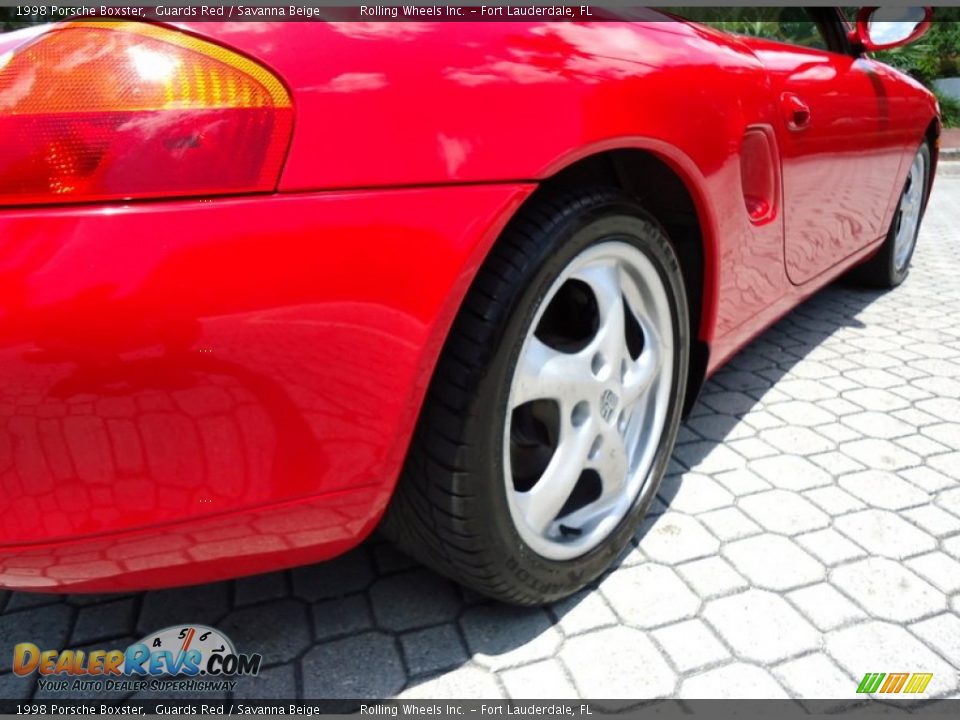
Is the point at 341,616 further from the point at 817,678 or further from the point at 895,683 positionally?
the point at 895,683

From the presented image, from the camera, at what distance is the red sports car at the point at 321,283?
97cm

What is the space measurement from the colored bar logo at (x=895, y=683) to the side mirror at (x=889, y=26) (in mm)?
2356

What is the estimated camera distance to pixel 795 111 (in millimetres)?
2090

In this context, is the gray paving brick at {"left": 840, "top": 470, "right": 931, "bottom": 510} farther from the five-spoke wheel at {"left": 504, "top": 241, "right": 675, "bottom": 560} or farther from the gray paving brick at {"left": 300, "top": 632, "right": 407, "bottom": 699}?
the gray paving brick at {"left": 300, "top": 632, "right": 407, "bottom": 699}

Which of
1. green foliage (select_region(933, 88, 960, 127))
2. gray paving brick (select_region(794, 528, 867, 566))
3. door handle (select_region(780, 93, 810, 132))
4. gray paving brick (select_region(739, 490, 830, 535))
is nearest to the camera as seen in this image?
gray paving brick (select_region(794, 528, 867, 566))

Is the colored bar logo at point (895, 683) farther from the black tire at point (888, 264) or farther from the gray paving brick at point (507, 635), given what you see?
the black tire at point (888, 264)

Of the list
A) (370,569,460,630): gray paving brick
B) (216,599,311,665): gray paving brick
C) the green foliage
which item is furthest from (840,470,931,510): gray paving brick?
the green foliage

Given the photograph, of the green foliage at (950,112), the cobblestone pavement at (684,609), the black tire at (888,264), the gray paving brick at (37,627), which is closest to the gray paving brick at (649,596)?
the cobblestone pavement at (684,609)

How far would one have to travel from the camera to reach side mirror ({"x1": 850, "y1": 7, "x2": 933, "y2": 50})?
2.84 metres

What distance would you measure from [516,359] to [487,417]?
0.12m

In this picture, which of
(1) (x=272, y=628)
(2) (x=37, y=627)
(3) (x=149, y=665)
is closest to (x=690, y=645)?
(1) (x=272, y=628)

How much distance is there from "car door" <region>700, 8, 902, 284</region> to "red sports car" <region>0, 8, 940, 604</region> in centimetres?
59

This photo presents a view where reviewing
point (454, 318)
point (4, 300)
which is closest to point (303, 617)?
point (454, 318)

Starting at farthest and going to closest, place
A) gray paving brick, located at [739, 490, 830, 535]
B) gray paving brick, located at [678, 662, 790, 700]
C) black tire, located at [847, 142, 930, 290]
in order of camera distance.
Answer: black tire, located at [847, 142, 930, 290] → gray paving brick, located at [739, 490, 830, 535] → gray paving brick, located at [678, 662, 790, 700]
